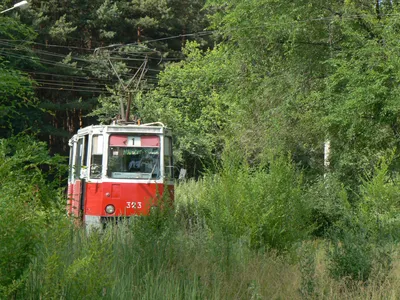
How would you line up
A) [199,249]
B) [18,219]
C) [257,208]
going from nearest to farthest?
[18,219] → [199,249] → [257,208]

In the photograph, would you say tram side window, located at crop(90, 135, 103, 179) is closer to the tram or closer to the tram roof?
the tram

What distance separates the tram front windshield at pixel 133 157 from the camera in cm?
1463

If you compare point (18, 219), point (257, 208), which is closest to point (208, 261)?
point (257, 208)

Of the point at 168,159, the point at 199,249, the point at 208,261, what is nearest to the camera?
the point at 208,261

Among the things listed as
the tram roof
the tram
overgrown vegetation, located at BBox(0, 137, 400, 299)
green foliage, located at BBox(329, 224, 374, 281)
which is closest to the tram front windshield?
the tram

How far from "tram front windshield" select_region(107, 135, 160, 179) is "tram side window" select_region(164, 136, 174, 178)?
214 millimetres

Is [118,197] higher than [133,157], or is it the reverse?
[133,157]

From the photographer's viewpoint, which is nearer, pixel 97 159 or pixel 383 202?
pixel 383 202

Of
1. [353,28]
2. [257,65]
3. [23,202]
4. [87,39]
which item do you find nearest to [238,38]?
[257,65]

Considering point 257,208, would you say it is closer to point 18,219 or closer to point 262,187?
point 262,187

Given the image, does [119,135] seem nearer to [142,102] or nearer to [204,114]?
[142,102]

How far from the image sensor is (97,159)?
579 inches

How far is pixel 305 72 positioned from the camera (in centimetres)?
1791

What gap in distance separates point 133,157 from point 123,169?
331mm
